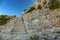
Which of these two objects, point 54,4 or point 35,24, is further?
point 54,4

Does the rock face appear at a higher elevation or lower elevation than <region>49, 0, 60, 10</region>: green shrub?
lower

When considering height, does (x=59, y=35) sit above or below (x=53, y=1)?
below

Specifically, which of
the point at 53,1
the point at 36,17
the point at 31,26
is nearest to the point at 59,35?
the point at 31,26

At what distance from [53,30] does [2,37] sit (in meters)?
5.79

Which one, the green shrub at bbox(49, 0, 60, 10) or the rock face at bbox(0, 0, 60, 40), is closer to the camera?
the rock face at bbox(0, 0, 60, 40)

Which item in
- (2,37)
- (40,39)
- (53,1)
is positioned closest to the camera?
(40,39)

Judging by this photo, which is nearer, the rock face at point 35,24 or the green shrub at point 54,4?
the rock face at point 35,24

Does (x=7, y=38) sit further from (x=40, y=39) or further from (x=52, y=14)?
(x=52, y=14)

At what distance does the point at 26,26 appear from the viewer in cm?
2564

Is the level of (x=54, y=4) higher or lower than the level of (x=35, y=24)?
higher

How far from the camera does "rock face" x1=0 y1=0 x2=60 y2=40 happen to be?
23717mm

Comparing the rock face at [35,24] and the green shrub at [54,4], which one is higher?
the green shrub at [54,4]

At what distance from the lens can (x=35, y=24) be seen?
2569 cm

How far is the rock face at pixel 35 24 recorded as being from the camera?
23717mm
